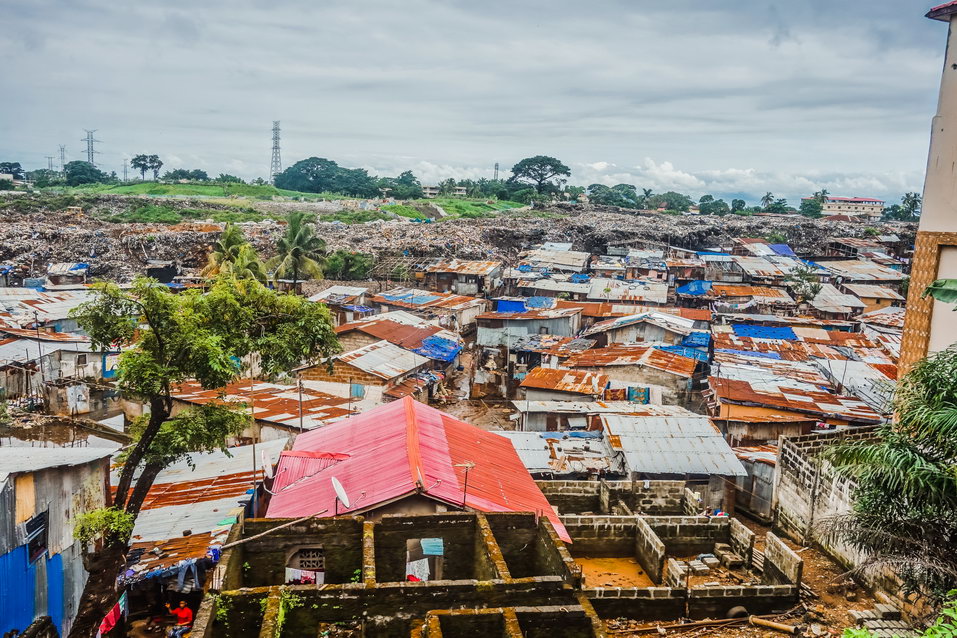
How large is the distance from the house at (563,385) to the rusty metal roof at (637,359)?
0.82 metres

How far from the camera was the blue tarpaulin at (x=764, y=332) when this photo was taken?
30.4 metres

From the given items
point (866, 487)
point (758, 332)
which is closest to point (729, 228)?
point (758, 332)

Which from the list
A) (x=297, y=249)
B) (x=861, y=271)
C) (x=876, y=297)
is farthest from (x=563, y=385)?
(x=861, y=271)

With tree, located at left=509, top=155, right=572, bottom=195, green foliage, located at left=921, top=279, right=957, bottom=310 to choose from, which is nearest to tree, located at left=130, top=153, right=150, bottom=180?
tree, located at left=509, top=155, right=572, bottom=195

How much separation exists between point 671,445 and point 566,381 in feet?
20.4

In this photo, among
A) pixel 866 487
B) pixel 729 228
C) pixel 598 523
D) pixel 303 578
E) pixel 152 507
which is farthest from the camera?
pixel 729 228

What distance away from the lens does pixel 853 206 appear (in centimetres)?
13100

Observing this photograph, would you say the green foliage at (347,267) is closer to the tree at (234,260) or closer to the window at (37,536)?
the tree at (234,260)

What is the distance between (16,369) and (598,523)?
59.9ft

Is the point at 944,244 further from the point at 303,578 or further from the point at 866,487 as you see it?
the point at 303,578

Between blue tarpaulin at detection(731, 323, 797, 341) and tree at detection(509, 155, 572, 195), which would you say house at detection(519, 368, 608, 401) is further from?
tree at detection(509, 155, 572, 195)

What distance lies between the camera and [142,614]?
36.3 ft

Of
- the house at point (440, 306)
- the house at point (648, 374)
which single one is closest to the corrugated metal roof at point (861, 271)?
the house at point (440, 306)

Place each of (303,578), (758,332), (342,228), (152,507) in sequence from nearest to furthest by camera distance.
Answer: (303,578), (152,507), (758,332), (342,228)
